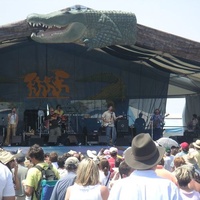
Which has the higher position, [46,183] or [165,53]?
[165,53]

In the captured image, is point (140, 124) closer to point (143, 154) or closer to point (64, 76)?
point (64, 76)

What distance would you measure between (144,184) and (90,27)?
13.1 m

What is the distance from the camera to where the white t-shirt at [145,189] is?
339 cm

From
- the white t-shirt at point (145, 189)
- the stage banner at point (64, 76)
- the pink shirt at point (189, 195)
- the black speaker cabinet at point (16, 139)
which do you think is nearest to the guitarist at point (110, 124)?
the black speaker cabinet at point (16, 139)

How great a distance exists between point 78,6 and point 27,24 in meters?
1.59

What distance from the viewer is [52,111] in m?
19.8

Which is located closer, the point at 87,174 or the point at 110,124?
the point at 87,174

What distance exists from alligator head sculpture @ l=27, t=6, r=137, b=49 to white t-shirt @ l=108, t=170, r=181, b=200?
41.9 ft

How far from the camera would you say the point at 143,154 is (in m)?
3.58

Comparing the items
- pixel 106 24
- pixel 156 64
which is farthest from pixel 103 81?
pixel 106 24

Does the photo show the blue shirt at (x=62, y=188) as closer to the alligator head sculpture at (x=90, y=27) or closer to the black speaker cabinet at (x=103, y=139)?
the alligator head sculpture at (x=90, y=27)

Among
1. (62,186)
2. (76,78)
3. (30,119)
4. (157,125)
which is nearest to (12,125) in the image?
(30,119)

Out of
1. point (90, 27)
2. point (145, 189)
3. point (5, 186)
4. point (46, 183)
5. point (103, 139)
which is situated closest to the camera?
point (145, 189)

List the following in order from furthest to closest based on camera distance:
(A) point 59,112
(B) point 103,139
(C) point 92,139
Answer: (A) point 59,112
(C) point 92,139
(B) point 103,139
